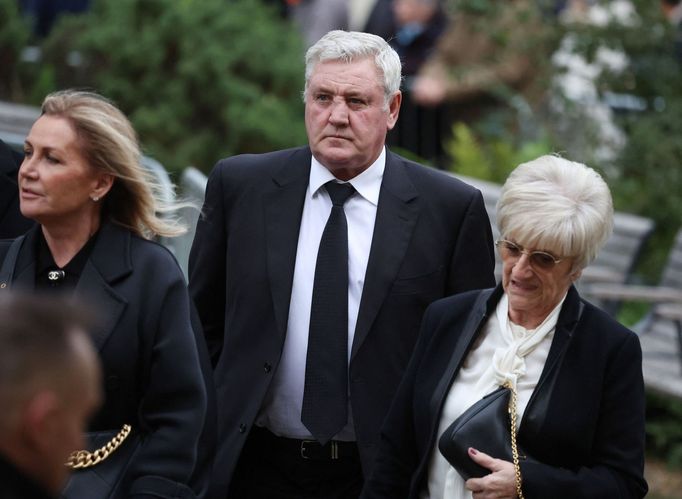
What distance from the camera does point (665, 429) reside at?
879cm

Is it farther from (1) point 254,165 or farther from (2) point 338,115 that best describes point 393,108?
(1) point 254,165

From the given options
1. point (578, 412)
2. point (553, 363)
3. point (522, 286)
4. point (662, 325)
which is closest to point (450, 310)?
point (522, 286)

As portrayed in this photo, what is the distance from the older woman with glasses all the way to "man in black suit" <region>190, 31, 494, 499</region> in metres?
0.56

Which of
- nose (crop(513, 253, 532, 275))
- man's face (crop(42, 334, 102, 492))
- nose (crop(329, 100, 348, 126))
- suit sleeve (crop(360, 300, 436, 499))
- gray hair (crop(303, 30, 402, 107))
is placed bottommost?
suit sleeve (crop(360, 300, 436, 499))

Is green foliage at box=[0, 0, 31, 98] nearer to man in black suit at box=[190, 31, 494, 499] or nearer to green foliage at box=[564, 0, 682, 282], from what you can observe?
green foliage at box=[564, 0, 682, 282]

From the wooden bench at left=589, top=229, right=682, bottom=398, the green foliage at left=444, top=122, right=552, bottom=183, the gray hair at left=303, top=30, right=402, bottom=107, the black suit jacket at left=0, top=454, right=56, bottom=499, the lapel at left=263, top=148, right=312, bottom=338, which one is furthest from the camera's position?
the green foliage at left=444, top=122, right=552, bottom=183

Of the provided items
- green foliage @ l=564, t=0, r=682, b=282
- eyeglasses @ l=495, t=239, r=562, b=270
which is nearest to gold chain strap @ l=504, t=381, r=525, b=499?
eyeglasses @ l=495, t=239, r=562, b=270

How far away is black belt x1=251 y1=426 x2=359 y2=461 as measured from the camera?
Answer: 484cm

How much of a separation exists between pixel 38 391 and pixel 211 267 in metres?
2.78

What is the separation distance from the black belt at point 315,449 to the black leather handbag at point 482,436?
0.85 metres

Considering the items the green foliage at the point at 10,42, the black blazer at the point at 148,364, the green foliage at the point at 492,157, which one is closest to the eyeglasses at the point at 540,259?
the black blazer at the point at 148,364

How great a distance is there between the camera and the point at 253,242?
502cm

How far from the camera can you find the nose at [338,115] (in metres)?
4.92

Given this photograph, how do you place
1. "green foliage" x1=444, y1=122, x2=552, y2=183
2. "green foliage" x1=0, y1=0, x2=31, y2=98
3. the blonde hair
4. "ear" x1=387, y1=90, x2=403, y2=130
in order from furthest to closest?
"green foliage" x1=0, y1=0, x2=31, y2=98 → "green foliage" x1=444, y1=122, x2=552, y2=183 → "ear" x1=387, y1=90, x2=403, y2=130 → the blonde hair
